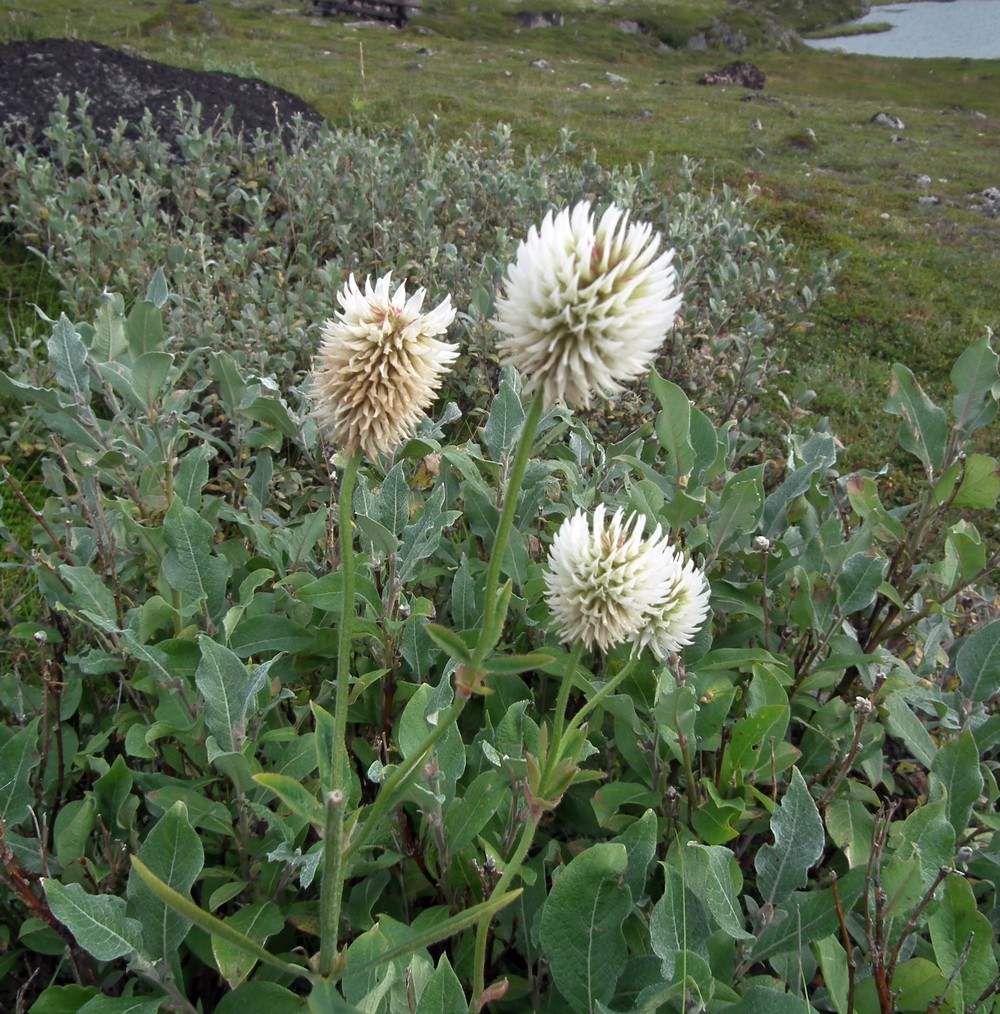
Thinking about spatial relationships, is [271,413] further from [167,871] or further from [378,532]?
[167,871]

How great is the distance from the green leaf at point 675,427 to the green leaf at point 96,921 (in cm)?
197

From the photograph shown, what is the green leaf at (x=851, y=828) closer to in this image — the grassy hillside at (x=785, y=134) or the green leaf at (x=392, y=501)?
the green leaf at (x=392, y=501)

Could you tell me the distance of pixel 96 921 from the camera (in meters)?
1.80

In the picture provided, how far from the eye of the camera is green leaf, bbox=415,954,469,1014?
1692 millimetres

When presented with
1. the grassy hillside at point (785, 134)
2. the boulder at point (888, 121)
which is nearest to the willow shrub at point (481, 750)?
the grassy hillside at point (785, 134)

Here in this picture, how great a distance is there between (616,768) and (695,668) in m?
0.40

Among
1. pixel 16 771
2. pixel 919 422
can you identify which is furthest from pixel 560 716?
pixel 919 422

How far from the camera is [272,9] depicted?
49188mm

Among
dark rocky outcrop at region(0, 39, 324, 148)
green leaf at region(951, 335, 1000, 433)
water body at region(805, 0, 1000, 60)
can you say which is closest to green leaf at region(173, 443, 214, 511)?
green leaf at region(951, 335, 1000, 433)

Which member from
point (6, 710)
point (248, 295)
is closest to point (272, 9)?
point (248, 295)

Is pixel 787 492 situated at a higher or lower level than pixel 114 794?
higher

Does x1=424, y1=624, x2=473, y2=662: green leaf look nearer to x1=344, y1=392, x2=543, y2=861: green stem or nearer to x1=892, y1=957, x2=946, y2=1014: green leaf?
x1=344, y1=392, x2=543, y2=861: green stem

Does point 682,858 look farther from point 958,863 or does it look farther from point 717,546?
point 717,546

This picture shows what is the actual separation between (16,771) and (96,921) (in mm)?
590
